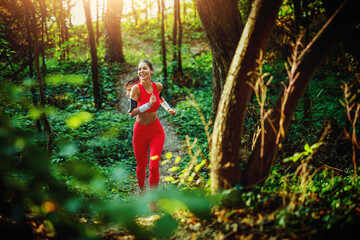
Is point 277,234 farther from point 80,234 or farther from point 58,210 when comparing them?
point 58,210

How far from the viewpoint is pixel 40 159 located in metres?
1.50

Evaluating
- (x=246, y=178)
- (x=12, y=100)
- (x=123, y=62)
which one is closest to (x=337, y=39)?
(x=246, y=178)

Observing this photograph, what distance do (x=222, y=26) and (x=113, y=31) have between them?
40.1ft

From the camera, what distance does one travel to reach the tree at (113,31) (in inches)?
583

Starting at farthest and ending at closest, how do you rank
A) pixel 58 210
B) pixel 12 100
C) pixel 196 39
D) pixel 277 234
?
pixel 196 39, pixel 277 234, pixel 12 100, pixel 58 210

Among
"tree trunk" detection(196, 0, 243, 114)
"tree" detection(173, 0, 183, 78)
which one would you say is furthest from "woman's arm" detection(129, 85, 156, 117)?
"tree" detection(173, 0, 183, 78)

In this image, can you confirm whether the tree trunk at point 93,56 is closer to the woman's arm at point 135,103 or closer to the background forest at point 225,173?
the background forest at point 225,173

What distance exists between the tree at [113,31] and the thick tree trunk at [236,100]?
1401 centimetres

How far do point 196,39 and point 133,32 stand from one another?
8.14 meters

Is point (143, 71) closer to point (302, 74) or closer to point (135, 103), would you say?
point (135, 103)

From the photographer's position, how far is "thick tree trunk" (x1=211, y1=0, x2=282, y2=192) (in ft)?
8.14

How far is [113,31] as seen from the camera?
14.9 m

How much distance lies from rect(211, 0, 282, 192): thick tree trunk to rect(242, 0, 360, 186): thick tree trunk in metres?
0.24

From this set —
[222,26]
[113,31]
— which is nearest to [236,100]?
[222,26]
